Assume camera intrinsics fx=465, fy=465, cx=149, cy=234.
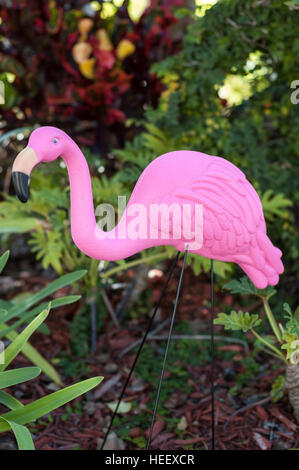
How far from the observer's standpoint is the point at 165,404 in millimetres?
1619

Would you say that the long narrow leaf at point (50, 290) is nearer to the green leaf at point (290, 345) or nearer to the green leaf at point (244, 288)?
the green leaf at point (244, 288)

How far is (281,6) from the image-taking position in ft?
4.93

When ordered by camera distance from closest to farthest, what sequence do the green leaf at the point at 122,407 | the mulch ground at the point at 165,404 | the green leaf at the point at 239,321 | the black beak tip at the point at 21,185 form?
the black beak tip at the point at 21,185
the green leaf at the point at 239,321
the mulch ground at the point at 165,404
the green leaf at the point at 122,407

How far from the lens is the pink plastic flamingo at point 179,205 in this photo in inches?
41.1

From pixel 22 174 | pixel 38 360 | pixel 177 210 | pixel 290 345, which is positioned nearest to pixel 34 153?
pixel 22 174

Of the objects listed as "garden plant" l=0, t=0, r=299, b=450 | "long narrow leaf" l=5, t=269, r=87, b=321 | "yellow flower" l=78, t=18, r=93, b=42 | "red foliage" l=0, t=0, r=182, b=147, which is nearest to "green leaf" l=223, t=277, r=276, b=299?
"garden plant" l=0, t=0, r=299, b=450

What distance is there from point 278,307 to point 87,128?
1.20m

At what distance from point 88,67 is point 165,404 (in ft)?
4.66

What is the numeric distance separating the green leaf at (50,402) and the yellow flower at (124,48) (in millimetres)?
1501

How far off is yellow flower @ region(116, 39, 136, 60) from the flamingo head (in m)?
1.23

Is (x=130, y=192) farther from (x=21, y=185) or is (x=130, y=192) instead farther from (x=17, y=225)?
(x=21, y=185)

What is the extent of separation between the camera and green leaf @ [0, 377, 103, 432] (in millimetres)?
1080

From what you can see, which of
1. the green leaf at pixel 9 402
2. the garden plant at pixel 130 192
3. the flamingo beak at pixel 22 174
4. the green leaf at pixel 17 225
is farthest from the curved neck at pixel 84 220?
the green leaf at pixel 17 225

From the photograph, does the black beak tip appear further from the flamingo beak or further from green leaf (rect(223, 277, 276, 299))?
green leaf (rect(223, 277, 276, 299))
